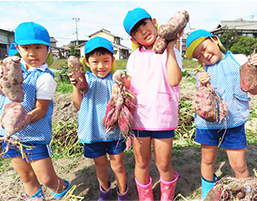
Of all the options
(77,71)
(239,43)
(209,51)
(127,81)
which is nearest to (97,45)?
(77,71)

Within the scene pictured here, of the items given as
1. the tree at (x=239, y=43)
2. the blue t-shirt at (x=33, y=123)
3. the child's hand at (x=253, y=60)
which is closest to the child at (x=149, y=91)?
the child's hand at (x=253, y=60)

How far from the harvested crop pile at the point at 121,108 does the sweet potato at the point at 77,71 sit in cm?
26

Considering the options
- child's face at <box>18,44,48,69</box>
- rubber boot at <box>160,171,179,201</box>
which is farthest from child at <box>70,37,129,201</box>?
rubber boot at <box>160,171,179,201</box>

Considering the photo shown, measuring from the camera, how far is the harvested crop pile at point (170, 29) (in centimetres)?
122

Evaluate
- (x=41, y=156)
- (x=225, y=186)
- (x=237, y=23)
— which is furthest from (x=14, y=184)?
(x=237, y=23)

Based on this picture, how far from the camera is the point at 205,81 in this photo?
59.0 inches

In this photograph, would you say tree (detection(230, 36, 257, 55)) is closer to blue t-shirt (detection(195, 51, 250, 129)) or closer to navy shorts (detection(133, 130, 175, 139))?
blue t-shirt (detection(195, 51, 250, 129))

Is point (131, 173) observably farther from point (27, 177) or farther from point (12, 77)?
point (12, 77)

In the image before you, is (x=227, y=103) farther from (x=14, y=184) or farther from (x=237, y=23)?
(x=237, y=23)

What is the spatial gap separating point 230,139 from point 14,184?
2.40 meters

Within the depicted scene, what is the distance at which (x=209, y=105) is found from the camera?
1.50 meters

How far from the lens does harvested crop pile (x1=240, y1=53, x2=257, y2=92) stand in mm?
1335

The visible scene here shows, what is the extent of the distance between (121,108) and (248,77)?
0.95 metres

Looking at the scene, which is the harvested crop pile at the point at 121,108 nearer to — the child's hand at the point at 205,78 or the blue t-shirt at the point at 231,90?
the child's hand at the point at 205,78
